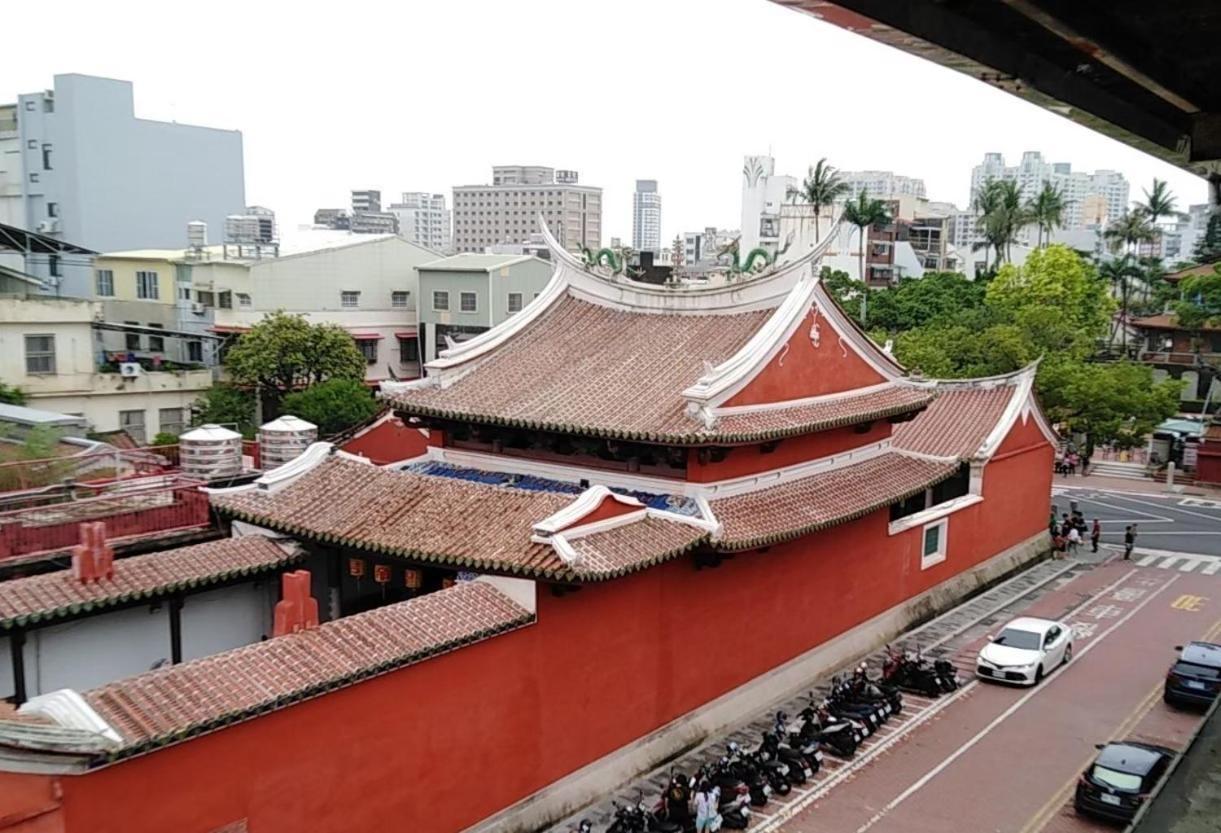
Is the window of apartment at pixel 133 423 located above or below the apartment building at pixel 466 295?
below

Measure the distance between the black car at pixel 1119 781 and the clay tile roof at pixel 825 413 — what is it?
7.21 meters

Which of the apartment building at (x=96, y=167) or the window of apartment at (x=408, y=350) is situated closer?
the window of apartment at (x=408, y=350)

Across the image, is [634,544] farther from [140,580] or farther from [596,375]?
[140,580]

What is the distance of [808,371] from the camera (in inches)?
810

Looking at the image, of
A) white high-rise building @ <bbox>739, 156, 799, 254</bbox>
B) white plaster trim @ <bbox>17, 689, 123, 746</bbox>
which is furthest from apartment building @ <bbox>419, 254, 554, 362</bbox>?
white high-rise building @ <bbox>739, 156, 799, 254</bbox>

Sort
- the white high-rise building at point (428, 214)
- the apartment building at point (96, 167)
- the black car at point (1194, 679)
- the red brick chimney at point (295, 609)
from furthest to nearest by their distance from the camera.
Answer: the white high-rise building at point (428, 214) → the apartment building at point (96, 167) → the black car at point (1194, 679) → the red brick chimney at point (295, 609)

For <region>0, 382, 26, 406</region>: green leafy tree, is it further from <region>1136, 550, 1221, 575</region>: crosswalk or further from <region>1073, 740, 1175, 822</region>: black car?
<region>1136, 550, 1221, 575</region>: crosswalk

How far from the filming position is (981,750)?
59.7 feet

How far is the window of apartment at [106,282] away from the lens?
48.8 metres

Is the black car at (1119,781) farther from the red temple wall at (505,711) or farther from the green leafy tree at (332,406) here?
the green leafy tree at (332,406)

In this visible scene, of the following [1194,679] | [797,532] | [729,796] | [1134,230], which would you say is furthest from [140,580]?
[1134,230]

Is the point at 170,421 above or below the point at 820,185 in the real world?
below

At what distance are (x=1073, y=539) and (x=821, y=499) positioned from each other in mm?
16307

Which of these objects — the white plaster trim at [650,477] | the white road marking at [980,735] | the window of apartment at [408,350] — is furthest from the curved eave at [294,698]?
the window of apartment at [408,350]
